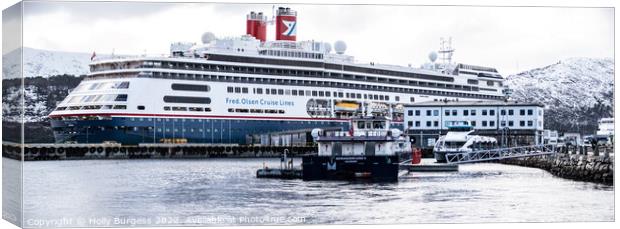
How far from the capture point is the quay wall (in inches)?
1167

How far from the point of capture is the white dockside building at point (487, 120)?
4312 centimetres

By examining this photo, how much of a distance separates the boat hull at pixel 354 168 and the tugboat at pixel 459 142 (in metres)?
9.75

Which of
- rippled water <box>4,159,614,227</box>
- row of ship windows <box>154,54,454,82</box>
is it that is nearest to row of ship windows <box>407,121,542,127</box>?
rippled water <box>4,159,614,227</box>

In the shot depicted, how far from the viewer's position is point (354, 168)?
33.2 meters

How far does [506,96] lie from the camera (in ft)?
162

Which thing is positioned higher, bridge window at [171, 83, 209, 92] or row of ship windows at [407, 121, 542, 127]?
bridge window at [171, 83, 209, 92]

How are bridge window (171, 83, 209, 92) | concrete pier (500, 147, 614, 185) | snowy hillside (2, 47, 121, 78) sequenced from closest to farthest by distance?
1. snowy hillside (2, 47, 121, 78)
2. concrete pier (500, 147, 614, 185)
3. bridge window (171, 83, 209, 92)

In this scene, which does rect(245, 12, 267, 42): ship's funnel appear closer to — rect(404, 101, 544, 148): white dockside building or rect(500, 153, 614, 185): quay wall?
rect(404, 101, 544, 148): white dockside building

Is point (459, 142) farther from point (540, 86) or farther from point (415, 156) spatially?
point (540, 86)

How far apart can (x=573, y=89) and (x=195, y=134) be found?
26.0 m

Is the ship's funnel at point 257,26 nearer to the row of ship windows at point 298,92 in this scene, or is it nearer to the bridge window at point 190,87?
the row of ship windows at point 298,92

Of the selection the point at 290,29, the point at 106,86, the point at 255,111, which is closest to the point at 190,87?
the point at 255,111

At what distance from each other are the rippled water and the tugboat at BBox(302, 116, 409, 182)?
2.52ft

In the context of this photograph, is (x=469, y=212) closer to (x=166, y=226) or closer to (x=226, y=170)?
(x=166, y=226)
